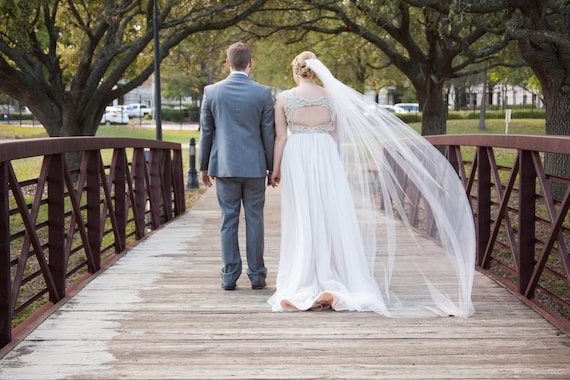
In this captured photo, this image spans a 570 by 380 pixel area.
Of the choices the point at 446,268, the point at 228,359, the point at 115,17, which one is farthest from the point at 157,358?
the point at 115,17

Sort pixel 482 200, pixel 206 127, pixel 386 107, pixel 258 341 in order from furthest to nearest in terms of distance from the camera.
→ 1. pixel 386 107
2. pixel 482 200
3. pixel 206 127
4. pixel 258 341

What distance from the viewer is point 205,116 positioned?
20.7 feet

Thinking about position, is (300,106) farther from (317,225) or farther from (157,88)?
(157,88)

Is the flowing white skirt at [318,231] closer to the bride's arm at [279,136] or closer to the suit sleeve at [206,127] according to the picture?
the bride's arm at [279,136]

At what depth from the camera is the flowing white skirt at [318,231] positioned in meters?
5.88

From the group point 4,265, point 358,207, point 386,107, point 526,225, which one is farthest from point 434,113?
point 4,265

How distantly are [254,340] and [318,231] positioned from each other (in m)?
1.41

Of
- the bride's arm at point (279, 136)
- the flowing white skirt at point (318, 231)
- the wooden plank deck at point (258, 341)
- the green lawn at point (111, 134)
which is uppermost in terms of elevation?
the bride's arm at point (279, 136)

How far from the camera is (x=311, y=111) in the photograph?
20.1 ft

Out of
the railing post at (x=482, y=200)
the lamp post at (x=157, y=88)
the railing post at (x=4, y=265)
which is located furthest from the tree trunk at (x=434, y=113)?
the railing post at (x=4, y=265)

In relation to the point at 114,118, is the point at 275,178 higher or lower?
higher

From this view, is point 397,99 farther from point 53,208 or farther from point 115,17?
point 53,208

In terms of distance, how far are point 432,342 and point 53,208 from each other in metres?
2.96

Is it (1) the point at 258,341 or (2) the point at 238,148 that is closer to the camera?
(1) the point at 258,341
